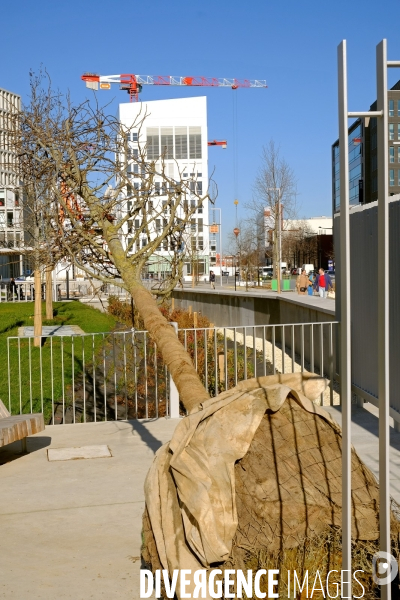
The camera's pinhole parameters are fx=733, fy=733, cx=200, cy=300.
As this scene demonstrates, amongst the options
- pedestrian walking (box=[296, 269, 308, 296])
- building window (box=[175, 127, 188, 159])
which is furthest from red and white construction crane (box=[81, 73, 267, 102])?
pedestrian walking (box=[296, 269, 308, 296])

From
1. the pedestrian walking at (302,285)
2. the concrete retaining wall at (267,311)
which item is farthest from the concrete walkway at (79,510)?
the pedestrian walking at (302,285)

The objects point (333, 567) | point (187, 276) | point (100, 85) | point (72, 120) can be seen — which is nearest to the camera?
point (333, 567)

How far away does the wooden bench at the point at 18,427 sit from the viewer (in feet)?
22.0

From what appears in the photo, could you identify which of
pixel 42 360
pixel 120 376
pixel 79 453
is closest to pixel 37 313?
pixel 42 360

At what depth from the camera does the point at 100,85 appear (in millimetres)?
120875

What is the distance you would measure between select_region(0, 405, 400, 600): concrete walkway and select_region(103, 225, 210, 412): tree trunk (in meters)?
1.07

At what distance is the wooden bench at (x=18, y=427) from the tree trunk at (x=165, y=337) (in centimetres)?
163

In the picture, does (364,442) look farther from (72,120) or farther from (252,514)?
(72,120)

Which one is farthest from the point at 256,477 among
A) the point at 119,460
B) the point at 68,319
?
the point at 68,319

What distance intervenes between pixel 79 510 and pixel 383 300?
12.5ft

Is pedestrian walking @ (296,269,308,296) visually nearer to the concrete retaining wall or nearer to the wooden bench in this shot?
the concrete retaining wall

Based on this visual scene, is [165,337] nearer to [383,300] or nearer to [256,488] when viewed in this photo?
[256,488]

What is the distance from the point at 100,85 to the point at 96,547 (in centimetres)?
12272

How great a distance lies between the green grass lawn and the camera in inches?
414
